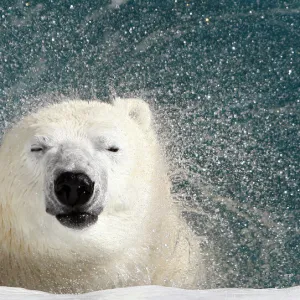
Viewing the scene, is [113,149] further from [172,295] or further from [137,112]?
[172,295]

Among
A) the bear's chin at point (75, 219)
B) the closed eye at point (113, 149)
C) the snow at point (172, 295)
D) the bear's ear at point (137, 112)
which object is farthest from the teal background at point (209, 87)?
the snow at point (172, 295)

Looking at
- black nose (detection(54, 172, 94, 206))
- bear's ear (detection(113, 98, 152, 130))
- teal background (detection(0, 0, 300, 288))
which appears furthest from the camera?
teal background (detection(0, 0, 300, 288))

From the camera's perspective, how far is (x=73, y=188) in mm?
2896

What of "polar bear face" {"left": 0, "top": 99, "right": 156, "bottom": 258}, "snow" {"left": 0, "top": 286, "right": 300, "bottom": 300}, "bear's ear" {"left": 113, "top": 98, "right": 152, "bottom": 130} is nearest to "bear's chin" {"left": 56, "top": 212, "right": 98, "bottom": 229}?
"polar bear face" {"left": 0, "top": 99, "right": 156, "bottom": 258}

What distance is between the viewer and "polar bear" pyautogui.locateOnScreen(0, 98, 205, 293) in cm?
304

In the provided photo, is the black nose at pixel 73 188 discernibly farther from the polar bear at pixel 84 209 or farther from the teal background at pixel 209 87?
the teal background at pixel 209 87

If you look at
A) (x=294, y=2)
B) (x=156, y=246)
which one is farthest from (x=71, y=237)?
(x=294, y=2)

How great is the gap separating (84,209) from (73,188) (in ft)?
0.48

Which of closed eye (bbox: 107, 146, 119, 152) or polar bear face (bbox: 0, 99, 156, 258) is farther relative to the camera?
closed eye (bbox: 107, 146, 119, 152)

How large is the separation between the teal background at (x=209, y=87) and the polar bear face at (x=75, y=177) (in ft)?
2.08

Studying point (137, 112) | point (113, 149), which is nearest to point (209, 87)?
point (137, 112)

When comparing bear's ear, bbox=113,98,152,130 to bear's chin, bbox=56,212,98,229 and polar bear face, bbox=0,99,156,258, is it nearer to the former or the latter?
polar bear face, bbox=0,99,156,258

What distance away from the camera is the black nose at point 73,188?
9.45ft

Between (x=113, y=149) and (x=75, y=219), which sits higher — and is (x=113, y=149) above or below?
above
